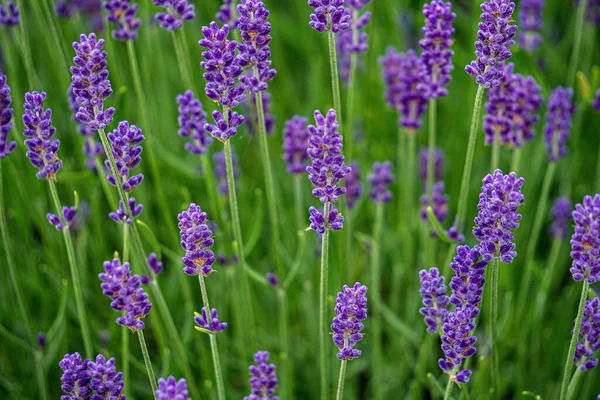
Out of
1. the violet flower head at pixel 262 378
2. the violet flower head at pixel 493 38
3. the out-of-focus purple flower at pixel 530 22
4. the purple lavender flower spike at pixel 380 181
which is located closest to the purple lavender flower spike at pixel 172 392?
the violet flower head at pixel 262 378

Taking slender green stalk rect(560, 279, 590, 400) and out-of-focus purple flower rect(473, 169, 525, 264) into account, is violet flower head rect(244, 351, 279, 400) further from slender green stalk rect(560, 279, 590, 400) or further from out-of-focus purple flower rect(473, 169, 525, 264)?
slender green stalk rect(560, 279, 590, 400)

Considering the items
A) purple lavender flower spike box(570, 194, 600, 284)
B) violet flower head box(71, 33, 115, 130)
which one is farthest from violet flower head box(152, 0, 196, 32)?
purple lavender flower spike box(570, 194, 600, 284)

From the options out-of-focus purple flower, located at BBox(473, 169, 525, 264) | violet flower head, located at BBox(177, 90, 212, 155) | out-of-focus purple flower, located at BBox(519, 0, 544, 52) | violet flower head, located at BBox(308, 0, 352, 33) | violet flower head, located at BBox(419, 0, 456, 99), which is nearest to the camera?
out-of-focus purple flower, located at BBox(473, 169, 525, 264)

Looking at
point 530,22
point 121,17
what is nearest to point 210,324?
point 121,17

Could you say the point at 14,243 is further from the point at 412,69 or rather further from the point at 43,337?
the point at 412,69

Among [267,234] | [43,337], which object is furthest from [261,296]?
[43,337]

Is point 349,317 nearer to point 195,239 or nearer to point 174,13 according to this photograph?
point 195,239
